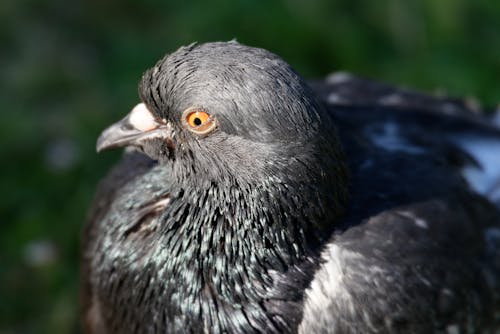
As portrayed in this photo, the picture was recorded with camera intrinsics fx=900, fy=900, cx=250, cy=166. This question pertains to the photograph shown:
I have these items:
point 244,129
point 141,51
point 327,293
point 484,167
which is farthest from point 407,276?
point 141,51

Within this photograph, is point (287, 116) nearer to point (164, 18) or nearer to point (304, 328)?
point (304, 328)

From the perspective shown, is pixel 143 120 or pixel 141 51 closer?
pixel 143 120

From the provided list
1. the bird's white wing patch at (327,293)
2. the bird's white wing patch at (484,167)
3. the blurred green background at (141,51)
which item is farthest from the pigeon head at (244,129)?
the blurred green background at (141,51)

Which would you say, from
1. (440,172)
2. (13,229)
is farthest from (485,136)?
(13,229)

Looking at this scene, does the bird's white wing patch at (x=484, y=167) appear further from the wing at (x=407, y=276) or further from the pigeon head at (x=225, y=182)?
the pigeon head at (x=225, y=182)

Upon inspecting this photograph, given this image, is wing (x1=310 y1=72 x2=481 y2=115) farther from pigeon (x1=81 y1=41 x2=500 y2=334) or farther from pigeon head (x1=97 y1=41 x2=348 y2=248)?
pigeon head (x1=97 y1=41 x2=348 y2=248)

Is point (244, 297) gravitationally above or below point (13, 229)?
below

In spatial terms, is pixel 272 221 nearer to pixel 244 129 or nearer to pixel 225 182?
pixel 225 182
